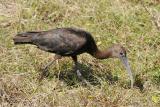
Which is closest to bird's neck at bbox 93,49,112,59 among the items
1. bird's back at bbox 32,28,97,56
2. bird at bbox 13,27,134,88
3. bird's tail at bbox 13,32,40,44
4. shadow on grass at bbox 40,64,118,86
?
bird at bbox 13,27,134,88

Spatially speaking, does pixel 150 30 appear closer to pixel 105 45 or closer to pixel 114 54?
pixel 105 45

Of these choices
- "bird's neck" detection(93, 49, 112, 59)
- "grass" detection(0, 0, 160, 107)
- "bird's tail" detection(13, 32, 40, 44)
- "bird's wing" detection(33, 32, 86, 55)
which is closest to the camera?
"grass" detection(0, 0, 160, 107)

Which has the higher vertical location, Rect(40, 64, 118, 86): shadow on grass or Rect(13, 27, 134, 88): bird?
Rect(13, 27, 134, 88): bird

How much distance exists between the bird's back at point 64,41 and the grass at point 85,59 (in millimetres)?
483

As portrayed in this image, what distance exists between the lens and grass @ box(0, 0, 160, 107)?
24.3 ft

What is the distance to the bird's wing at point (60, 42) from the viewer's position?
7672 millimetres

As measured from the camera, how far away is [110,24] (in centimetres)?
957

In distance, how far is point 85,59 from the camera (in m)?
8.63

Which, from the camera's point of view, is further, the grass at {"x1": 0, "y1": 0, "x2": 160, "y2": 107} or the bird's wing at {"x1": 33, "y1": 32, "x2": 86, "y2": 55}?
the bird's wing at {"x1": 33, "y1": 32, "x2": 86, "y2": 55}

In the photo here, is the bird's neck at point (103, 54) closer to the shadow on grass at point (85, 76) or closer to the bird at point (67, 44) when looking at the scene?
the bird at point (67, 44)

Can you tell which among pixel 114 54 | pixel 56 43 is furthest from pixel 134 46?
pixel 56 43

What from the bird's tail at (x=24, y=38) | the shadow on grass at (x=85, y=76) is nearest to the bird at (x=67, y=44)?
the bird's tail at (x=24, y=38)

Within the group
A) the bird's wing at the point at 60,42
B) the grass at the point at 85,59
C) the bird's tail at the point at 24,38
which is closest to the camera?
the grass at the point at 85,59

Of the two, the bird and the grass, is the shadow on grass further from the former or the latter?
the bird
